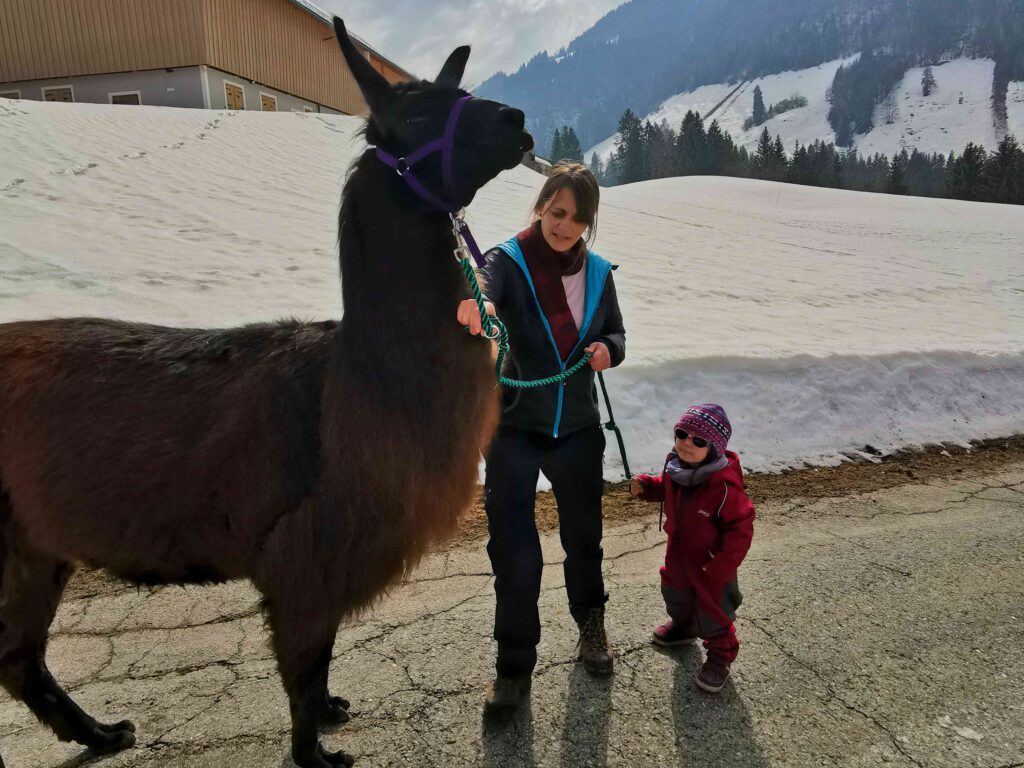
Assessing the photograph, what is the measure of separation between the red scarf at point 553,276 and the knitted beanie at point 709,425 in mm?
613

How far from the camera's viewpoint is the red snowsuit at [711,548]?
2695 mm

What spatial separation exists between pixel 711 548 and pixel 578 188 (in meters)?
1.64

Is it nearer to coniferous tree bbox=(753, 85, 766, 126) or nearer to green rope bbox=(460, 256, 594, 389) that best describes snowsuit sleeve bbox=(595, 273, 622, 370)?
green rope bbox=(460, 256, 594, 389)

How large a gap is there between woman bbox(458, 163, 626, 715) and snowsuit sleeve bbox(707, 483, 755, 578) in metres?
0.63

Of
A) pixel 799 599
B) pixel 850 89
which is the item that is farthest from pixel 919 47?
pixel 799 599

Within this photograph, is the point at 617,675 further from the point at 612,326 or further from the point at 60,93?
the point at 60,93

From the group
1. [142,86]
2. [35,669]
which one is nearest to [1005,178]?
[142,86]

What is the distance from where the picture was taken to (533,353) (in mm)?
Result: 2664

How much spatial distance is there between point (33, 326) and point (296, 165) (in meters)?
15.3

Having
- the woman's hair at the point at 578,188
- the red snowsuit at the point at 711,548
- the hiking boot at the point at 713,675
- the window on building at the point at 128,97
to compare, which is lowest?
the hiking boot at the point at 713,675

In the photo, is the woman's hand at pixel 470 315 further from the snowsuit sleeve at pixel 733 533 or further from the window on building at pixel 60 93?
the window on building at pixel 60 93

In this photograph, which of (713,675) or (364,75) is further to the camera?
(713,675)

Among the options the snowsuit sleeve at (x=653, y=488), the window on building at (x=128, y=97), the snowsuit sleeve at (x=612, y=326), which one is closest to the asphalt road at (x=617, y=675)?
the snowsuit sleeve at (x=653, y=488)

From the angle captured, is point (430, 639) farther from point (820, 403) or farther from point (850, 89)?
point (850, 89)
